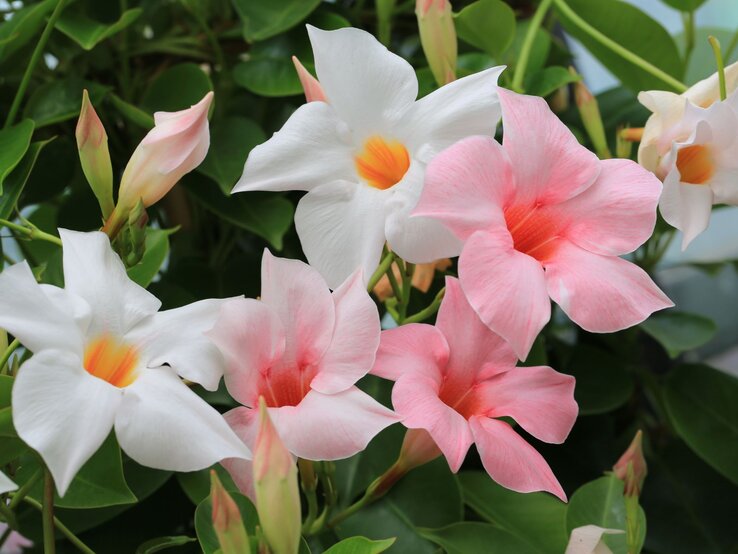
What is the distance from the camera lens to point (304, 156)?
0.40m

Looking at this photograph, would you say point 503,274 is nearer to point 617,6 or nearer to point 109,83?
A: point 617,6

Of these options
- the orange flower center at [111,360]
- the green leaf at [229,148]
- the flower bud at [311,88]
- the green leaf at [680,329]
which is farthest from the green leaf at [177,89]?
the green leaf at [680,329]

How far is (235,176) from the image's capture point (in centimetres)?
61

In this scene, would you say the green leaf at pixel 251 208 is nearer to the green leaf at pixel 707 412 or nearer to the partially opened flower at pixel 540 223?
the partially opened flower at pixel 540 223

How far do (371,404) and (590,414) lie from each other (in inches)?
16.6

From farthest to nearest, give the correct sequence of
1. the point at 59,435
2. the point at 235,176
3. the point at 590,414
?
the point at 590,414 → the point at 235,176 → the point at 59,435

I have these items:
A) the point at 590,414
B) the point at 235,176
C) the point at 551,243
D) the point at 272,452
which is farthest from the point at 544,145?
the point at 590,414

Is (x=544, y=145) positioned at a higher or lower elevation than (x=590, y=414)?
higher

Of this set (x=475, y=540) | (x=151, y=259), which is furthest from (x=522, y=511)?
(x=151, y=259)

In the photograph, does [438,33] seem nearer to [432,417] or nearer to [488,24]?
[488,24]

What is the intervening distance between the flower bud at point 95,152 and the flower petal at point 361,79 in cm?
12

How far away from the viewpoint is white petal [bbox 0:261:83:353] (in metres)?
0.33

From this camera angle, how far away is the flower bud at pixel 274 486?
315mm

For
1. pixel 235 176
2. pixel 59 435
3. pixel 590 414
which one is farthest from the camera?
pixel 590 414
